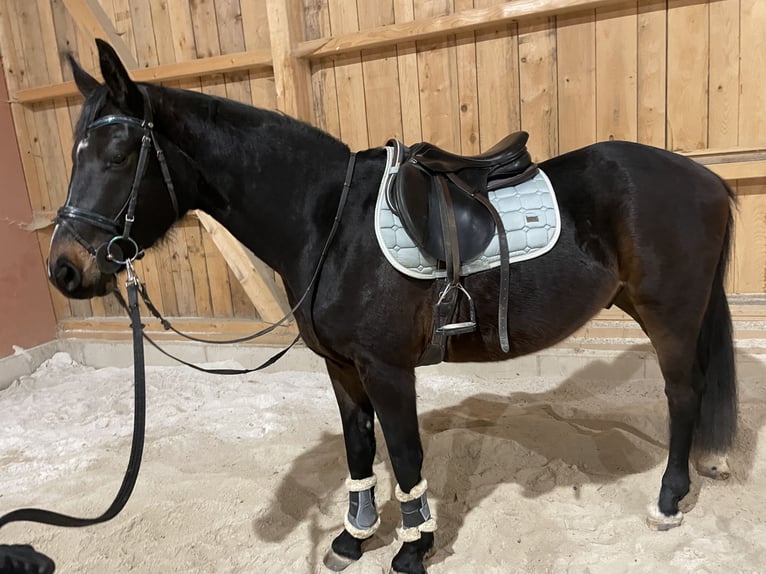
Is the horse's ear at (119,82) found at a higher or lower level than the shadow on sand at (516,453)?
higher

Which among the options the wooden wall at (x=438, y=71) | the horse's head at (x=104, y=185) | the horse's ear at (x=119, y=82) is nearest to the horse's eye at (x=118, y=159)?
the horse's head at (x=104, y=185)

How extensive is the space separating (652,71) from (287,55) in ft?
5.68

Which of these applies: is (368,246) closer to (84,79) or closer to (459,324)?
(459,324)

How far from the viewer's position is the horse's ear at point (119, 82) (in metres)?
1.08

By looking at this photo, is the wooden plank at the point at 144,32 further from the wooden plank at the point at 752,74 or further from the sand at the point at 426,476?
A: the wooden plank at the point at 752,74

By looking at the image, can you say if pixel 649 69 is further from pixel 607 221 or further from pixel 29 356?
pixel 29 356

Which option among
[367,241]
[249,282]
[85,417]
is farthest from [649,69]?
[85,417]

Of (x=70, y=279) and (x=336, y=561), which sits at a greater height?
(x=70, y=279)

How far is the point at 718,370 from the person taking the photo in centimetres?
165

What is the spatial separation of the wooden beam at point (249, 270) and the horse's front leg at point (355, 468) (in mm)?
1517

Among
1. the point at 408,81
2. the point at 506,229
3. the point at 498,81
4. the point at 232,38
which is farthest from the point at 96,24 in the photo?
the point at 506,229

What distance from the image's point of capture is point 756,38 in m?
2.17

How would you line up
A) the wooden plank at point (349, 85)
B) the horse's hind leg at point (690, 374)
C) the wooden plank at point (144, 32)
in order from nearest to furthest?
the horse's hind leg at point (690, 374), the wooden plank at point (349, 85), the wooden plank at point (144, 32)

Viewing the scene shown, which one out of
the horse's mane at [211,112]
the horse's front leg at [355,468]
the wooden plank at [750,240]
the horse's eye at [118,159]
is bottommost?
the horse's front leg at [355,468]
